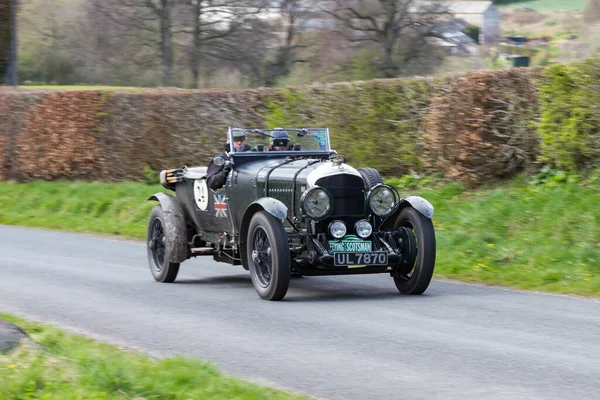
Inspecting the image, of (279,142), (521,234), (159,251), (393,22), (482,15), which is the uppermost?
(482,15)

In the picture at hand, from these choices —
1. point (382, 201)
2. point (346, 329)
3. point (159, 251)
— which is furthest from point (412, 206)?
point (159, 251)

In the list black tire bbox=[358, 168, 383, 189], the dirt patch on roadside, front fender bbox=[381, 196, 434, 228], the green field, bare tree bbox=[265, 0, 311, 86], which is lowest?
the dirt patch on roadside

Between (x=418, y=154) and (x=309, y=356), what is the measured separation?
9769 millimetres

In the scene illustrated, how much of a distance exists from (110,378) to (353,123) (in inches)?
470

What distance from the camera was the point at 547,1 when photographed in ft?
168

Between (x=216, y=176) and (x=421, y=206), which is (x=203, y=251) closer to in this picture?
(x=216, y=176)

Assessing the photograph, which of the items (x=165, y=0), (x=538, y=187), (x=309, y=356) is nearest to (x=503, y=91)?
(x=538, y=187)

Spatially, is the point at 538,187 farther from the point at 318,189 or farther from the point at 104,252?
the point at 104,252

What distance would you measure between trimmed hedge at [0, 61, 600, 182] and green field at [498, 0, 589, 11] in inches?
1160

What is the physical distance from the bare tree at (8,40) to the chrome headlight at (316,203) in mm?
19732

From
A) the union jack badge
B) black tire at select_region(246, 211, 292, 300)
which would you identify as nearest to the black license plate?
black tire at select_region(246, 211, 292, 300)

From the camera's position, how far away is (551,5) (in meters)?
50.0

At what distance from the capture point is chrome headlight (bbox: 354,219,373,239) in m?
9.60

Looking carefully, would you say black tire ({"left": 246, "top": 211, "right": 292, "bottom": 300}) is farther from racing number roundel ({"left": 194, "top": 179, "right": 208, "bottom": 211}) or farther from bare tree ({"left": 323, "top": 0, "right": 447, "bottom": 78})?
bare tree ({"left": 323, "top": 0, "right": 447, "bottom": 78})
